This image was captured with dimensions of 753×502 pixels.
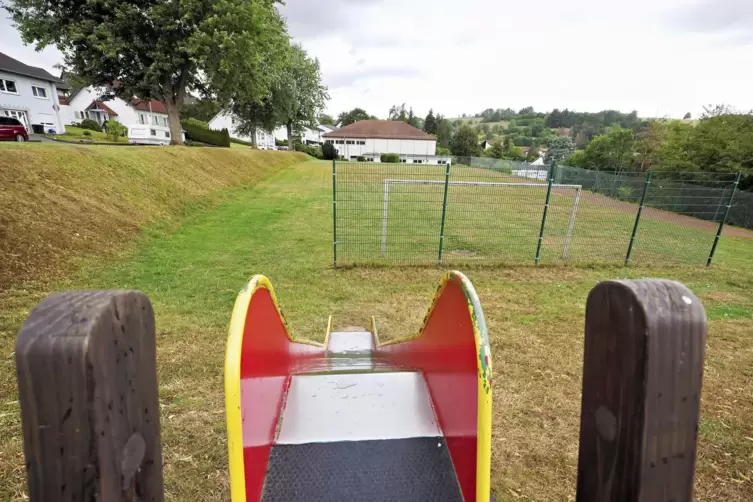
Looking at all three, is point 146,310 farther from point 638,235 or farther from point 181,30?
point 181,30

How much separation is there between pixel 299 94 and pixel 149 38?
24630mm

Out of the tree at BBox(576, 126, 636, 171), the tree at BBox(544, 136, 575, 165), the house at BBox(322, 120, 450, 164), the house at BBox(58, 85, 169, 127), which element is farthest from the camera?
the tree at BBox(544, 136, 575, 165)

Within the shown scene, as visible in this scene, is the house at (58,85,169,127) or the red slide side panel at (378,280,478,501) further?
the house at (58,85,169,127)

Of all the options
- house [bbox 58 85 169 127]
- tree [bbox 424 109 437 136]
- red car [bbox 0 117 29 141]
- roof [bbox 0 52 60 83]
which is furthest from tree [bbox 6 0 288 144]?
tree [bbox 424 109 437 136]

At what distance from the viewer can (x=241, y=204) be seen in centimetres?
1405

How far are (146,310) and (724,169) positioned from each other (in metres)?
25.1

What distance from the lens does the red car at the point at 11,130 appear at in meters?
19.7

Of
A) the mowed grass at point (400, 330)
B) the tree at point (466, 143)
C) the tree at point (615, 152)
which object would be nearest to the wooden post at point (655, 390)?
the mowed grass at point (400, 330)

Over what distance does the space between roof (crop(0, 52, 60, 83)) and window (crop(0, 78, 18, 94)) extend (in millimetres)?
897

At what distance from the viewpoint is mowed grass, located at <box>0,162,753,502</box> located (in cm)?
279

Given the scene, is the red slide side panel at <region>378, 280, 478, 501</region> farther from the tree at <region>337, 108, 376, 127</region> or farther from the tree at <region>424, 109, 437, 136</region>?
the tree at <region>337, 108, 376, 127</region>

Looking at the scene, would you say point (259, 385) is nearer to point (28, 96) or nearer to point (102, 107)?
point (28, 96)

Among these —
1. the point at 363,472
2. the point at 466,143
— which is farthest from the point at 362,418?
the point at 466,143

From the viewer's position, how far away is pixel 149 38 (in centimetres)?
1927
